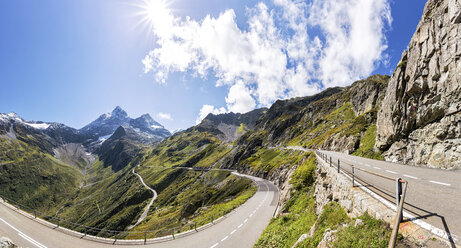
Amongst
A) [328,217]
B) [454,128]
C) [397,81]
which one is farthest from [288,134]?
[328,217]

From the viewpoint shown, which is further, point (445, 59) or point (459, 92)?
point (445, 59)

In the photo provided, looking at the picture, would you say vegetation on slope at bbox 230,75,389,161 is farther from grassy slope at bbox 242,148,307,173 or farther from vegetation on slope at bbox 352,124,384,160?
grassy slope at bbox 242,148,307,173

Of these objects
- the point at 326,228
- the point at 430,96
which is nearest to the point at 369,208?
Result: the point at 326,228

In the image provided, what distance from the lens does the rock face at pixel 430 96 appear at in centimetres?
1895

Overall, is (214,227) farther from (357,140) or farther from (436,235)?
(357,140)

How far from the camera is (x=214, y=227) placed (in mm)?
23219

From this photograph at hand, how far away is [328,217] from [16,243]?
24.7 m

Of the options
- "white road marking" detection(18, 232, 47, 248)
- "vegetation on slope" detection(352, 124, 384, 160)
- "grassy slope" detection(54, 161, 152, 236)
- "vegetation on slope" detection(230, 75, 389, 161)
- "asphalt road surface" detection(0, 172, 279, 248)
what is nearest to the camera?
"white road marking" detection(18, 232, 47, 248)

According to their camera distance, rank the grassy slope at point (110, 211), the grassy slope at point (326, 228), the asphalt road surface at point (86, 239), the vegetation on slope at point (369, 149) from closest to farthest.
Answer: the grassy slope at point (326, 228)
the asphalt road surface at point (86, 239)
the vegetation on slope at point (369, 149)
the grassy slope at point (110, 211)

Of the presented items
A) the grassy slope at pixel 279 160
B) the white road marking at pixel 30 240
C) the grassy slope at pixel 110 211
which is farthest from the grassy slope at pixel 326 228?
the grassy slope at pixel 110 211

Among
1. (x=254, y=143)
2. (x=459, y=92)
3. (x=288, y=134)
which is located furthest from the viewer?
(x=254, y=143)

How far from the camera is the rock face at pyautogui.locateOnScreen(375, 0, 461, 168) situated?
19.0 m

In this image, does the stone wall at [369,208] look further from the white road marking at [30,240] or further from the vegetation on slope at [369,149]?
the vegetation on slope at [369,149]

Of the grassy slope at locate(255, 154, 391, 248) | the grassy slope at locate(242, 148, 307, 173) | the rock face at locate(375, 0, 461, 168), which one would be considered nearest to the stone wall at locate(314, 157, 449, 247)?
the grassy slope at locate(255, 154, 391, 248)
